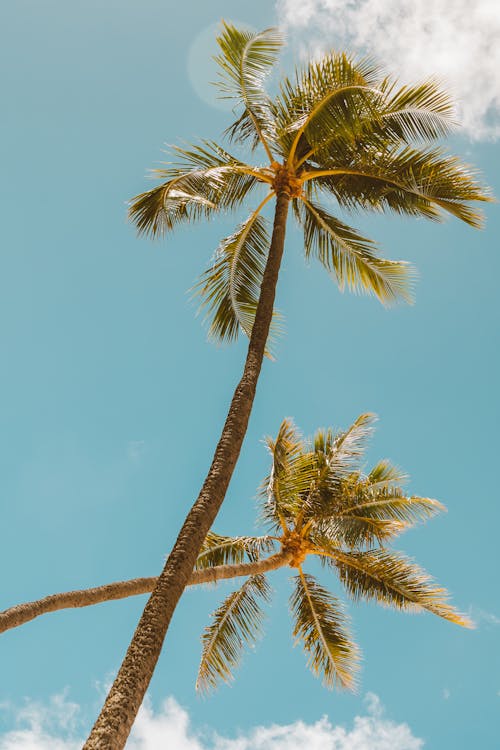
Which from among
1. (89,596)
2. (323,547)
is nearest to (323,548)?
(323,547)

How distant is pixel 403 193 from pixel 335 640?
8268 mm

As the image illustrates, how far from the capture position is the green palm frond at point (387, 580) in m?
11.3

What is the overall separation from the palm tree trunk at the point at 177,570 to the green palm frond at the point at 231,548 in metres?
5.13

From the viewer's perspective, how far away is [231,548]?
40.7ft

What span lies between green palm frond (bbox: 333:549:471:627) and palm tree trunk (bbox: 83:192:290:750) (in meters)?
5.45

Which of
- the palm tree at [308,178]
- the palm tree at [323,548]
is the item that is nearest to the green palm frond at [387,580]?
the palm tree at [323,548]

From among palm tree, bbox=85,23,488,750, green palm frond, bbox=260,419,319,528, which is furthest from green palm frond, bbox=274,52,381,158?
green palm frond, bbox=260,419,319,528

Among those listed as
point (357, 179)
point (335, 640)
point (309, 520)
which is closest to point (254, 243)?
point (357, 179)

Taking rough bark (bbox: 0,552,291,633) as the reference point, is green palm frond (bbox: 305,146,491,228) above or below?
above

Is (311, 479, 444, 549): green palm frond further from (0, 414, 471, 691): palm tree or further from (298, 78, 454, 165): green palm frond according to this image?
(298, 78, 454, 165): green palm frond

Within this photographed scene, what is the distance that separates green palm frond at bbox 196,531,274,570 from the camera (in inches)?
484

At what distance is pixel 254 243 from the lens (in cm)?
1170

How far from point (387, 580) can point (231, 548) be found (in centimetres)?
294

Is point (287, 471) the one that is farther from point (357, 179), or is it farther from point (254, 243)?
point (357, 179)
